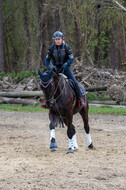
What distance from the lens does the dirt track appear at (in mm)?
5809

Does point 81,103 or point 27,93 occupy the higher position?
point 81,103

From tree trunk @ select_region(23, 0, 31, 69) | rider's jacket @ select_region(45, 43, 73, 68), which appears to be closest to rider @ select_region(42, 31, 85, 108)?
rider's jacket @ select_region(45, 43, 73, 68)

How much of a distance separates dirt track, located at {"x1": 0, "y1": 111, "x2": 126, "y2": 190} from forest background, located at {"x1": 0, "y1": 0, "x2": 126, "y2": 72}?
7750 millimetres

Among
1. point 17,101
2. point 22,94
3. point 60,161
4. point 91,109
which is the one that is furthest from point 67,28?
point 60,161

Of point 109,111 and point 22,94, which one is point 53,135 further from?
point 22,94

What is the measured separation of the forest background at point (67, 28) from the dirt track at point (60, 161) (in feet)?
25.4

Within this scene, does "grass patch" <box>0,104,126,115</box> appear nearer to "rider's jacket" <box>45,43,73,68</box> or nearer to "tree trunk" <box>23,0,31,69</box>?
"rider's jacket" <box>45,43,73,68</box>

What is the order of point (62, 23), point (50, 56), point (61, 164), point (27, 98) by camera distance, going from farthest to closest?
point (62, 23)
point (27, 98)
point (50, 56)
point (61, 164)

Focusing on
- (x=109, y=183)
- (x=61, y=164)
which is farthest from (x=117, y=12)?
(x=109, y=183)

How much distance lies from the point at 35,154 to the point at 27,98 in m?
13.1

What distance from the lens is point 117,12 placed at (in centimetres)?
1791

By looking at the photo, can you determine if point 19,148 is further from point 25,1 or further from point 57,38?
point 25,1

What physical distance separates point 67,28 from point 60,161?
876 inches

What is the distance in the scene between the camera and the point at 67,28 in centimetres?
2877
